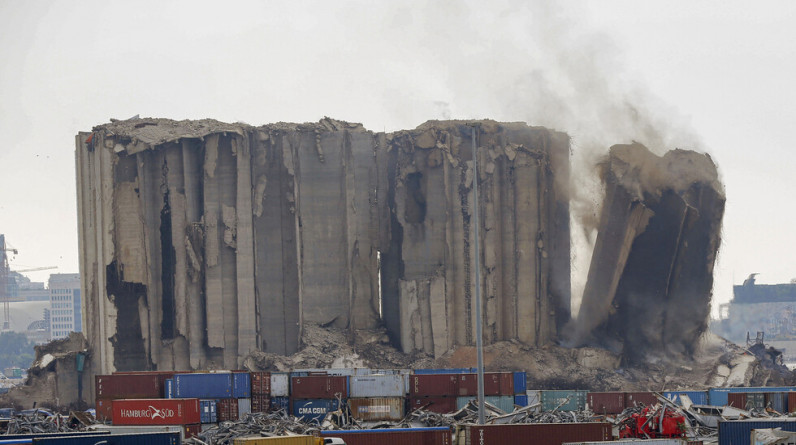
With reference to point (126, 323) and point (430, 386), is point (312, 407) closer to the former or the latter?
point (430, 386)

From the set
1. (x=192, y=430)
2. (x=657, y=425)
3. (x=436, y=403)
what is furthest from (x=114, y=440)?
(x=436, y=403)

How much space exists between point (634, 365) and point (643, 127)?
757 inches

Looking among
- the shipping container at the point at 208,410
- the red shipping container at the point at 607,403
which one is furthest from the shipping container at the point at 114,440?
the red shipping container at the point at 607,403

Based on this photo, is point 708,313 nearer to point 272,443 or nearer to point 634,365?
point 634,365

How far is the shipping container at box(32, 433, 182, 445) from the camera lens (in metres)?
44.2

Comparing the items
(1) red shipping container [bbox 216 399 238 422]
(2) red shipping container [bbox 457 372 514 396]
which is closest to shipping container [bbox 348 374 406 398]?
(2) red shipping container [bbox 457 372 514 396]

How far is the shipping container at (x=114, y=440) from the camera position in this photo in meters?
44.2

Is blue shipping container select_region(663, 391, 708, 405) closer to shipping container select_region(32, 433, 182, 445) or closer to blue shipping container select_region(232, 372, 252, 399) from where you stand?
blue shipping container select_region(232, 372, 252, 399)

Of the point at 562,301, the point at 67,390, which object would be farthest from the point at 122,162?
the point at 562,301

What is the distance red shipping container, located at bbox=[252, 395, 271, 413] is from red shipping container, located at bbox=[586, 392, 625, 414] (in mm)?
17242

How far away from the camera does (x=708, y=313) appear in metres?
97.3

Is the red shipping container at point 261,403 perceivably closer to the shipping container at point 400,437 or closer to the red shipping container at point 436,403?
the red shipping container at point 436,403

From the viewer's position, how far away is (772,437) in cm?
3878

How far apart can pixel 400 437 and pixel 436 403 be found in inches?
659
